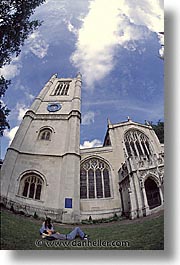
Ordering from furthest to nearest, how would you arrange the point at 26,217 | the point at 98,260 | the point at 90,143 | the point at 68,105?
the point at 68,105 → the point at 90,143 → the point at 26,217 → the point at 98,260

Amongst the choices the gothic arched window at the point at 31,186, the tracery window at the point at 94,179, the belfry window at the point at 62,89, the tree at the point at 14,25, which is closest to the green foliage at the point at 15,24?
the tree at the point at 14,25

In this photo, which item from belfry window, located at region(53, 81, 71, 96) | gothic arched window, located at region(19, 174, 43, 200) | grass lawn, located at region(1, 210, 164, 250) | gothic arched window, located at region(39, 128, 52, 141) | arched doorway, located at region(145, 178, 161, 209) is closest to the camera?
grass lawn, located at region(1, 210, 164, 250)

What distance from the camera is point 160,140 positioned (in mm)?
5969

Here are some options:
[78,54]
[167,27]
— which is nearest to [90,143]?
[78,54]

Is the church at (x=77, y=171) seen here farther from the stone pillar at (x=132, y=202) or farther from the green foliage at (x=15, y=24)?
the green foliage at (x=15, y=24)

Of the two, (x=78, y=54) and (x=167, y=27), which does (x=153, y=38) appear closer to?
(x=167, y=27)

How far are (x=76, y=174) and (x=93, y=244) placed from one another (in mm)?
1864

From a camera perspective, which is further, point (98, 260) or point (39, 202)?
point (39, 202)

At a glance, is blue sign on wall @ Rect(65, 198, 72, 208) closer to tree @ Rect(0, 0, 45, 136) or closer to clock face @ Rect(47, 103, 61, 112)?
clock face @ Rect(47, 103, 61, 112)

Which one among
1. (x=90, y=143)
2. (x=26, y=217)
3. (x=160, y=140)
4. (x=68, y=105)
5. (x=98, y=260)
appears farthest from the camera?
(x=68, y=105)

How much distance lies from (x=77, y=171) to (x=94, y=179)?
41 centimetres

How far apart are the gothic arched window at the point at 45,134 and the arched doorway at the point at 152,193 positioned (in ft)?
7.92

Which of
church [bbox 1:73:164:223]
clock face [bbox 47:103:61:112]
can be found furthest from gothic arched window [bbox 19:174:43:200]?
clock face [bbox 47:103:61:112]

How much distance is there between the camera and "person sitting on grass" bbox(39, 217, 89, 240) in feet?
16.5
